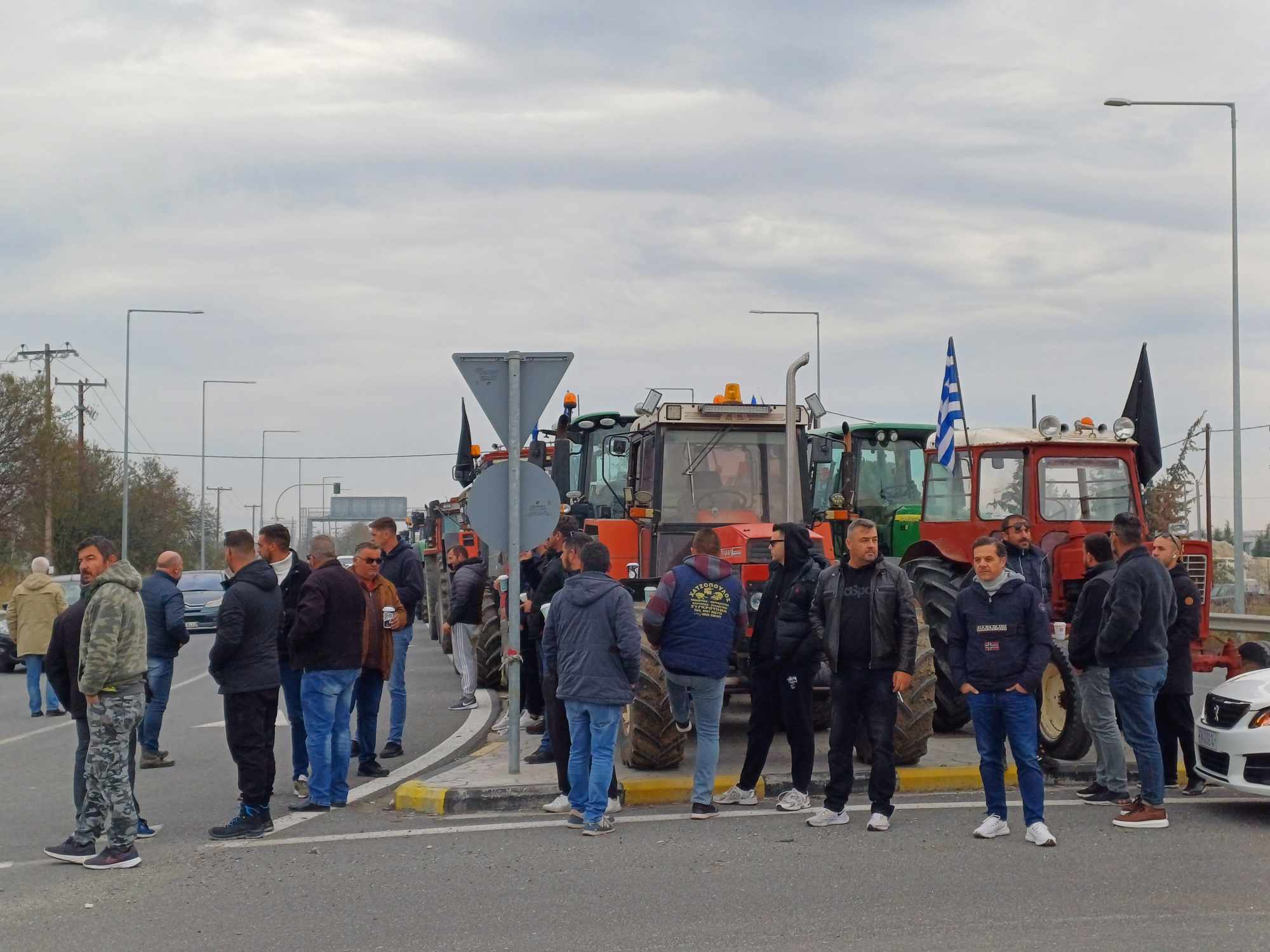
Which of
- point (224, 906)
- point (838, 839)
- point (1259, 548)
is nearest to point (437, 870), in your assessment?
point (224, 906)

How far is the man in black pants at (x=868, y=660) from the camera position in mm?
8406

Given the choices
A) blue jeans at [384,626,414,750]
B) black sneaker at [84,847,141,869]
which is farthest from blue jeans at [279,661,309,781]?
black sneaker at [84,847,141,869]

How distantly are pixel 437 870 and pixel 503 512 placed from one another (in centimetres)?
317

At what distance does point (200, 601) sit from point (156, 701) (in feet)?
68.4

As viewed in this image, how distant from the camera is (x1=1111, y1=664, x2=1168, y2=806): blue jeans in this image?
8477mm

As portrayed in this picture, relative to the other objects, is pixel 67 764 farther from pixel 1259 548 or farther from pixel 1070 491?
pixel 1259 548

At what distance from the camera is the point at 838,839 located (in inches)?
322

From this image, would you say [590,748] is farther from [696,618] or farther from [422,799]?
[422,799]

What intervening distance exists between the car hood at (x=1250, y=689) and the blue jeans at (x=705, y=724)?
3135 mm

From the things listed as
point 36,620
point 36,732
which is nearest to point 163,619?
point 36,732

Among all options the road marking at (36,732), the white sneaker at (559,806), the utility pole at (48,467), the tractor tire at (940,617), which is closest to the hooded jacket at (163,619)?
the road marking at (36,732)

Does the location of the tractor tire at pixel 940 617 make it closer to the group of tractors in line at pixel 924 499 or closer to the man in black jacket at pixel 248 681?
the group of tractors in line at pixel 924 499

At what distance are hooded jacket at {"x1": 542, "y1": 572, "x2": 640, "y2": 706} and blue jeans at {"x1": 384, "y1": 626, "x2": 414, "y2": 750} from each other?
3.46 metres

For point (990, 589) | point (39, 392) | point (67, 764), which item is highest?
point (39, 392)
